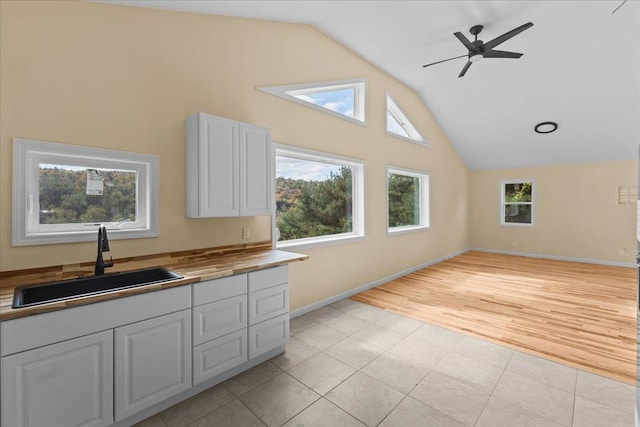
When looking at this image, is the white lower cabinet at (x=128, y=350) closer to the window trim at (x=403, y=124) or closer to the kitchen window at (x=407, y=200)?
the kitchen window at (x=407, y=200)

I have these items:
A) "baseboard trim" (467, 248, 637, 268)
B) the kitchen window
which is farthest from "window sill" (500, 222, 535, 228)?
the kitchen window

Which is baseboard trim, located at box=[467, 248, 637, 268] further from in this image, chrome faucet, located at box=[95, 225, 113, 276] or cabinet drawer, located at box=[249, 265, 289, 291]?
chrome faucet, located at box=[95, 225, 113, 276]

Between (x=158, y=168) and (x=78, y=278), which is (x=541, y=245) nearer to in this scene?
(x=158, y=168)

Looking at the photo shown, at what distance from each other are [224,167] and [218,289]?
105 cm

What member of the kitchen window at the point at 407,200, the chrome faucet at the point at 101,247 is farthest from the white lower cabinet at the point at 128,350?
the kitchen window at the point at 407,200

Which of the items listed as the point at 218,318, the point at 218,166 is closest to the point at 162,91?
the point at 218,166

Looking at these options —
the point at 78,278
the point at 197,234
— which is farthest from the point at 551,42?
the point at 78,278

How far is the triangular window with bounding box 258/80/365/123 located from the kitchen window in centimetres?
121

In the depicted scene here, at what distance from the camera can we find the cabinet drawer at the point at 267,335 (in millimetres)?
2391

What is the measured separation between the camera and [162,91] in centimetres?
246

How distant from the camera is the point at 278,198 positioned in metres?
3.55

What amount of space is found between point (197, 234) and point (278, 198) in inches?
44.5

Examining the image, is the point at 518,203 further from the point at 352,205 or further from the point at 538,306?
the point at 352,205

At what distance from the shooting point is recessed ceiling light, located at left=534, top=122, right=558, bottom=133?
18.6ft
